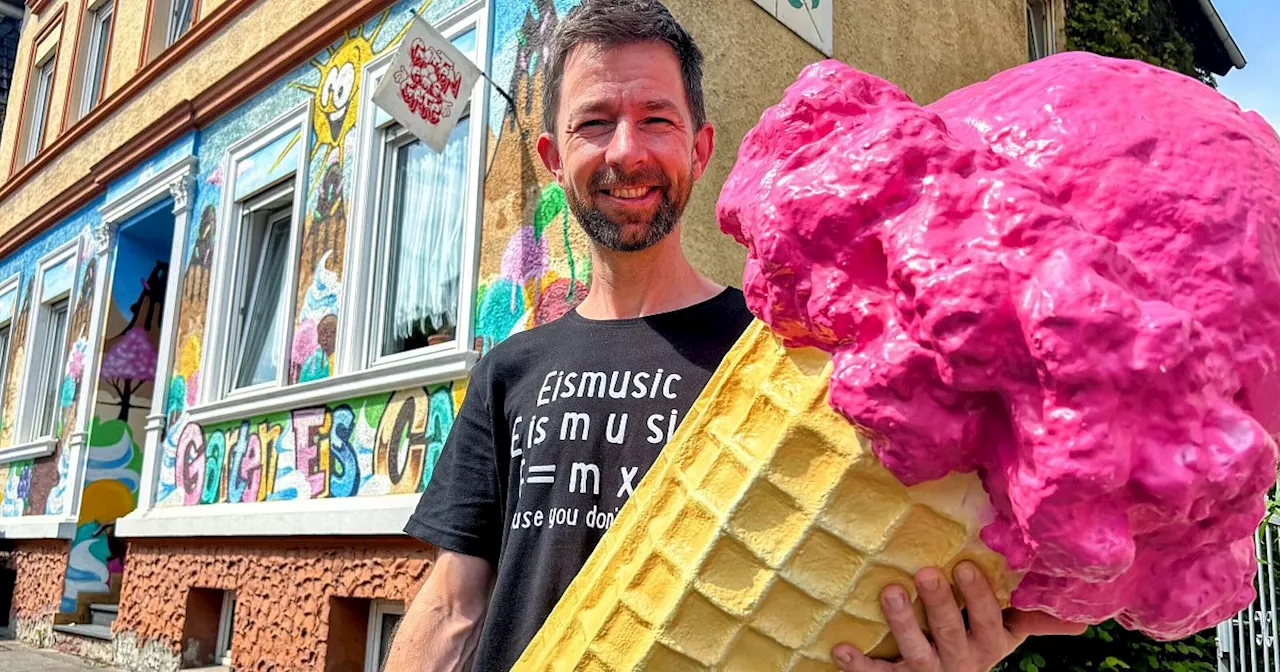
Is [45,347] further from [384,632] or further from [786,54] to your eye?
[786,54]

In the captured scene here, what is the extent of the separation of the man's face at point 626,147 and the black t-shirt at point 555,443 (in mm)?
208

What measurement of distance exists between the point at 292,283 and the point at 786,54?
4.01 meters

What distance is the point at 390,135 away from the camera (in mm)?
6172

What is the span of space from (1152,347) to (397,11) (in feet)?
20.5

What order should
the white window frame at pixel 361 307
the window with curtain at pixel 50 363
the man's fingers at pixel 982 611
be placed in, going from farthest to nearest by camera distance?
the window with curtain at pixel 50 363 < the white window frame at pixel 361 307 < the man's fingers at pixel 982 611

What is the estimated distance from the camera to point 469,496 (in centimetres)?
185

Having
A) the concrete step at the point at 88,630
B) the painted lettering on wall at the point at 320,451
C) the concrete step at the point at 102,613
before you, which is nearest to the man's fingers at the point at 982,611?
the painted lettering on wall at the point at 320,451

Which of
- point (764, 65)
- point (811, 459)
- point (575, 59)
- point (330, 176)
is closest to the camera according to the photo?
point (811, 459)

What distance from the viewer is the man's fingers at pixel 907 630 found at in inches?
42.3

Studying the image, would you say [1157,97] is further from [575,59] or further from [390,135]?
[390,135]

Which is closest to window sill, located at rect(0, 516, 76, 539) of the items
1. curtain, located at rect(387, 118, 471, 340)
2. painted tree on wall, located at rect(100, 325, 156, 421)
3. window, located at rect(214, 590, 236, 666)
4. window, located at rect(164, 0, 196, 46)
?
painted tree on wall, located at rect(100, 325, 156, 421)

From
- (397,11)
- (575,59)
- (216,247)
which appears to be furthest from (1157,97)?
(216,247)

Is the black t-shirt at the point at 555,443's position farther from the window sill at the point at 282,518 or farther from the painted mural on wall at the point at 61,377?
the painted mural on wall at the point at 61,377

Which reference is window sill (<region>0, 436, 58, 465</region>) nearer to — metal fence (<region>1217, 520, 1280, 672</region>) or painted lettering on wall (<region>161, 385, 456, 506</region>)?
painted lettering on wall (<region>161, 385, 456, 506</region>)
